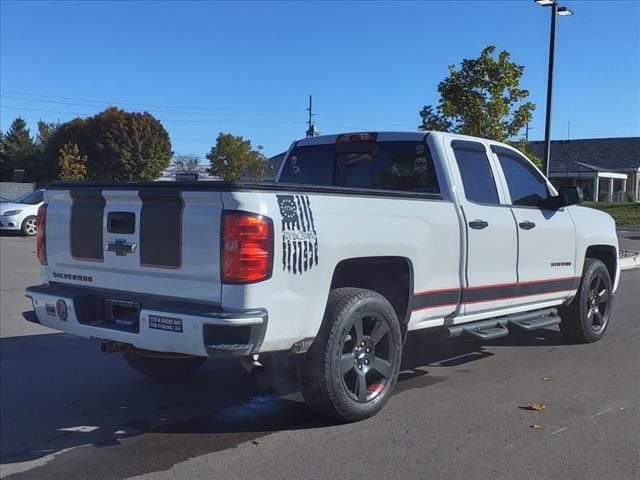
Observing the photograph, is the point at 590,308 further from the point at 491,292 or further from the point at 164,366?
the point at 164,366

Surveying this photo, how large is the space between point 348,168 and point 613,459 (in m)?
3.32

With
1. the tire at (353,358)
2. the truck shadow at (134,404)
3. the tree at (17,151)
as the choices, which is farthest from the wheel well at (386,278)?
the tree at (17,151)

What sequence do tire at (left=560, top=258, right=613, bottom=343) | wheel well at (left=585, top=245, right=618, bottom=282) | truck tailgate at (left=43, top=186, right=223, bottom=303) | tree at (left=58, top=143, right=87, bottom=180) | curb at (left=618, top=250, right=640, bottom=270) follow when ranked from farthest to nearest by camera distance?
tree at (left=58, top=143, right=87, bottom=180) → curb at (left=618, top=250, right=640, bottom=270) → wheel well at (left=585, top=245, right=618, bottom=282) → tire at (left=560, top=258, right=613, bottom=343) → truck tailgate at (left=43, top=186, right=223, bottom=303)

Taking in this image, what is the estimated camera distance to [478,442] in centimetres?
439

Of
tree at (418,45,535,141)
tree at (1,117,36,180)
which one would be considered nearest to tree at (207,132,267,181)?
tree at (1,117,36,180)

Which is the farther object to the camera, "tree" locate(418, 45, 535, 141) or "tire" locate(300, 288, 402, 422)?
"tree" locate(418, 45, 535, 141)

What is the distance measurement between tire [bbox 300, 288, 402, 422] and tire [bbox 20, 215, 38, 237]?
1826 centimetres

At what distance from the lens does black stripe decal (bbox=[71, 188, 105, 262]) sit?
15.1 feet

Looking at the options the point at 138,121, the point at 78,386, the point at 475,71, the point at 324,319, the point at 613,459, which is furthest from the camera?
the point at 138,121

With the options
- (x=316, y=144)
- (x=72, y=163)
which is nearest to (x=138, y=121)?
(x=72, y=163)

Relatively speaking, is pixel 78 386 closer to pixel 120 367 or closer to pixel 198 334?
pixel 120 367

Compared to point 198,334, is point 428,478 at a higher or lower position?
lower

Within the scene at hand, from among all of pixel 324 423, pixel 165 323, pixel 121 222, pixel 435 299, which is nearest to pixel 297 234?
pixel 165 323

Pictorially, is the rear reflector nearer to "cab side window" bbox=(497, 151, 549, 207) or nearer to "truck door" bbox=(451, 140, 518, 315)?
"truck door" bbox=(451, 140, 518, 315)
